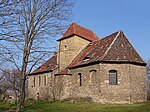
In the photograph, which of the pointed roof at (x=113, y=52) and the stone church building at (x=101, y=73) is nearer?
the stone church building at (x=101, y=73)

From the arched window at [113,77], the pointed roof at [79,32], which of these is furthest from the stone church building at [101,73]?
the pointed roof at [79,32]

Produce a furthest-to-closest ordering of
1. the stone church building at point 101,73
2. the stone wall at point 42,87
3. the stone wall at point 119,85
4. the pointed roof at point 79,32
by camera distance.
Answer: the pointed roof at point 79,32, the stone wall at point 42,87, the stone church building at point 101,73, the stone wall at point 119,85

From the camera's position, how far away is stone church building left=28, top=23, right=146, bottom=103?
2369 cm

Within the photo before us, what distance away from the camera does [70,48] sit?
30.5 meters

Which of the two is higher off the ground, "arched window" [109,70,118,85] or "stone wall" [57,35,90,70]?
"stone wall" [57,35,90,70]

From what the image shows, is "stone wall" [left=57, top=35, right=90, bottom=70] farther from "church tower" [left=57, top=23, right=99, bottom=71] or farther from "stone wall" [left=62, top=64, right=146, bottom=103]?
"stone wall" [left=62, top=64, right=146, bottom=103]

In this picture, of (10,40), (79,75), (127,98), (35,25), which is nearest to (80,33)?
(79,75)

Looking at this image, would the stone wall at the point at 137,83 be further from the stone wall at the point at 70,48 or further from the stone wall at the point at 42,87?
the stone wall at the point at 42,87

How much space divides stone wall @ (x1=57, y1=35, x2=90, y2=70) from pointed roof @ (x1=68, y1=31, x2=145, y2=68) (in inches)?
87.6

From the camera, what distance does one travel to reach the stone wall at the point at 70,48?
99.4ft

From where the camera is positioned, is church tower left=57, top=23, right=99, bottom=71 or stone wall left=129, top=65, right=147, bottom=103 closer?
stone wall left=129, top=65, right=147, bottom=103

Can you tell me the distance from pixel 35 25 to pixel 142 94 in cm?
1423

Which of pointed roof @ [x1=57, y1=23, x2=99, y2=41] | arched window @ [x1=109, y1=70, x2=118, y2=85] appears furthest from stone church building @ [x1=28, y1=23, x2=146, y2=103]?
pointed roof @ [x1=57, y1=23, x2=99, y2=41]

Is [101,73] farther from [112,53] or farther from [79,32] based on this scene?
[79,32]
